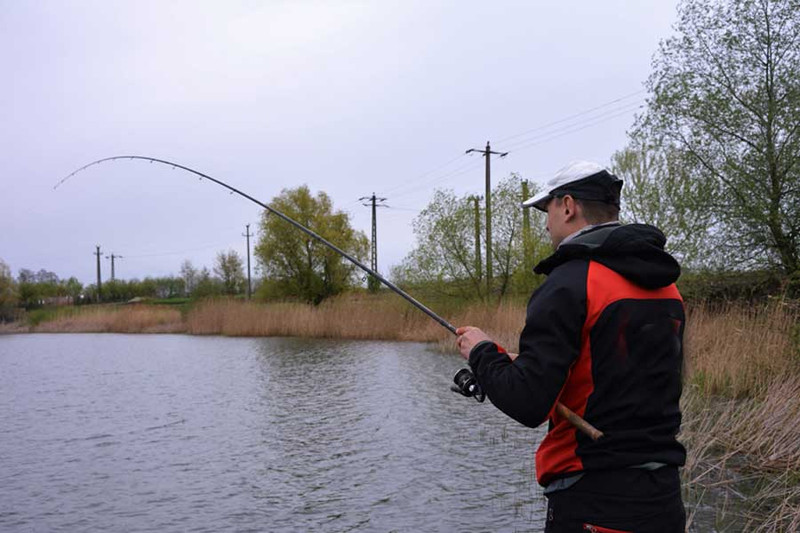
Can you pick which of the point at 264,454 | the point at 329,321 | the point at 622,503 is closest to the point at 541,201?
the point at 622,503

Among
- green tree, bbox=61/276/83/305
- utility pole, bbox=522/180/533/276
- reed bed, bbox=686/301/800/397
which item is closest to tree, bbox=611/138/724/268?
utility pole, bbox=522/180/533/276

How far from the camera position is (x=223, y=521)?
6465mm

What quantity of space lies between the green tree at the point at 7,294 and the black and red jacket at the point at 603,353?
167 feet

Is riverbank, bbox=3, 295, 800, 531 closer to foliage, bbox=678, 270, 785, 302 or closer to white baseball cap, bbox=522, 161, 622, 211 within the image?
white baseball cap, bbox=522, 161, 622, 211

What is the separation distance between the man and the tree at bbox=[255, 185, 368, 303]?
3716 cm

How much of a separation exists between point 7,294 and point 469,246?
37138 millimetres

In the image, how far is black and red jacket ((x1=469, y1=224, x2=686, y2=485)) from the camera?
2.03m

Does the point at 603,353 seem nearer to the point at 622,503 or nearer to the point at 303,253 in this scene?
the point at 622,503

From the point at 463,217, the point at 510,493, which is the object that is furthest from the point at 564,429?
the point at 463,217

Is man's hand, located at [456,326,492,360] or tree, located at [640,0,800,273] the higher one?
tree, located at [640,0,800,273]

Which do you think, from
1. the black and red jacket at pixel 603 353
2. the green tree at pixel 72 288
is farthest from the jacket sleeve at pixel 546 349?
the green tree at pixel 72 288

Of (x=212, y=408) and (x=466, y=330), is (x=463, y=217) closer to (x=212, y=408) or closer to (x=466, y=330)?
(x=212, y=408)

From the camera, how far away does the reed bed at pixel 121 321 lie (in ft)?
117

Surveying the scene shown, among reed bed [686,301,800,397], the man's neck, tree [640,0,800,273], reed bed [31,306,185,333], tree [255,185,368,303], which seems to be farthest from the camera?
tree [255,185,368,303]
